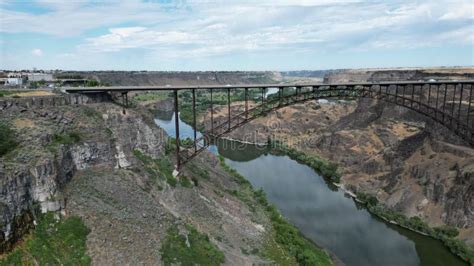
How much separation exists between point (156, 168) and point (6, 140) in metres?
9.49

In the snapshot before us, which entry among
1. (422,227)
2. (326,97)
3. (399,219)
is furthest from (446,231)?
(326,97)

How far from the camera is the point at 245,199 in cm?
3275

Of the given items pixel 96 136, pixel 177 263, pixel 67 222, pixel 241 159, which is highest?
pixel 96 136

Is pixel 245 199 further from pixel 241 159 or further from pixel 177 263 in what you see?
pixel 241 159

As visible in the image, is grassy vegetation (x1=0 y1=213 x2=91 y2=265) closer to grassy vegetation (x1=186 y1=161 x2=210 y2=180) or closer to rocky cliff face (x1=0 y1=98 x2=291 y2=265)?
rocky cliff face (x1=0 y1=98 x2=291 y2=265)

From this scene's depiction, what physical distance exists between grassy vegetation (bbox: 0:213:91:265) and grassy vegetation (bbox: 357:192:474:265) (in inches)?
925

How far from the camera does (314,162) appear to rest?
5138cm

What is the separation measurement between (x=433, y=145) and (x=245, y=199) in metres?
20.0

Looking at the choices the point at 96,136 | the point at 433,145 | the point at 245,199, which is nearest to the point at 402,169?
the point at 433,145

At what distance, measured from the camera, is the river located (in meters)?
28.2

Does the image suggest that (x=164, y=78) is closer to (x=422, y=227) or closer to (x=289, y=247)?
(x=422, y=227)

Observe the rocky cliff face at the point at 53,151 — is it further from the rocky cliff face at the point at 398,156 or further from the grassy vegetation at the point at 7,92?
the rocky cliff face at the point at 398,156

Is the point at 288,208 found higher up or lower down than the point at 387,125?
lower down

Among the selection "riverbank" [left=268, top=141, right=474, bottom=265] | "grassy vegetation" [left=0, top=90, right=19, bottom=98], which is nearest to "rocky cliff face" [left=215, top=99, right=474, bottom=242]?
"riverbank" [left=268, top=141, right=474, bottom=265]
